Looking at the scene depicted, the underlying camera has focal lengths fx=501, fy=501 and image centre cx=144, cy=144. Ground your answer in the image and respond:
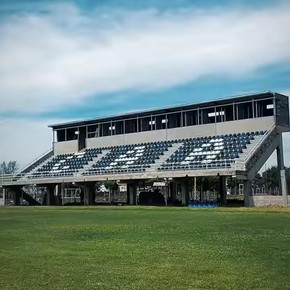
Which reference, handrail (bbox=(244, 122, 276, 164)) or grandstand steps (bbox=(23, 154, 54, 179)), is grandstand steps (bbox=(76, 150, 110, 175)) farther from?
handrail (bbox=(244, 122, 276, 164))

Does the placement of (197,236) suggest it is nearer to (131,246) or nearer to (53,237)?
(131,246)

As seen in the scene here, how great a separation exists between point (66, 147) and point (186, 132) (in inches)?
961

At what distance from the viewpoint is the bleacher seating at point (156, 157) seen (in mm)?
53997

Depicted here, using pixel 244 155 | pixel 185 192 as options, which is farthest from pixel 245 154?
pixel 185 192

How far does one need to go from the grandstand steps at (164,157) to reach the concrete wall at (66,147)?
2114 centimetres

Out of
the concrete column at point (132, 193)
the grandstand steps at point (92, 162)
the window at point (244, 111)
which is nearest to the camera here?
the window at point (244, 111)

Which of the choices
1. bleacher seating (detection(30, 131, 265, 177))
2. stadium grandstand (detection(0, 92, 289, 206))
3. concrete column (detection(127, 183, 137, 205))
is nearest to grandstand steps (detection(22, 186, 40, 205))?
stadium grandstand (detection(0, 92, 289, 206))

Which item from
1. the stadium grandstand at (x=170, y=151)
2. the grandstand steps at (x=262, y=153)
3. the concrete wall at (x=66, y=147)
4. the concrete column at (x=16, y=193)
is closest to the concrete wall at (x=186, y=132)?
the stadium grandstand at (x=170, y=151)

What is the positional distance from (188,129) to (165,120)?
15.7 feet

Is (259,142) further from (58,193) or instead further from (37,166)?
(37,166)

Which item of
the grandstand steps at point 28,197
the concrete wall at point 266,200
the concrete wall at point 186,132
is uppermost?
the concrete wall at point 186,132

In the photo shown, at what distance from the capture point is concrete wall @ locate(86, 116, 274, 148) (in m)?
57.9

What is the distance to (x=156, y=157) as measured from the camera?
201 ft

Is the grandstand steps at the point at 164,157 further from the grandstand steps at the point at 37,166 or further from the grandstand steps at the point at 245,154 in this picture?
the grandstand steps at the point at 37,166
